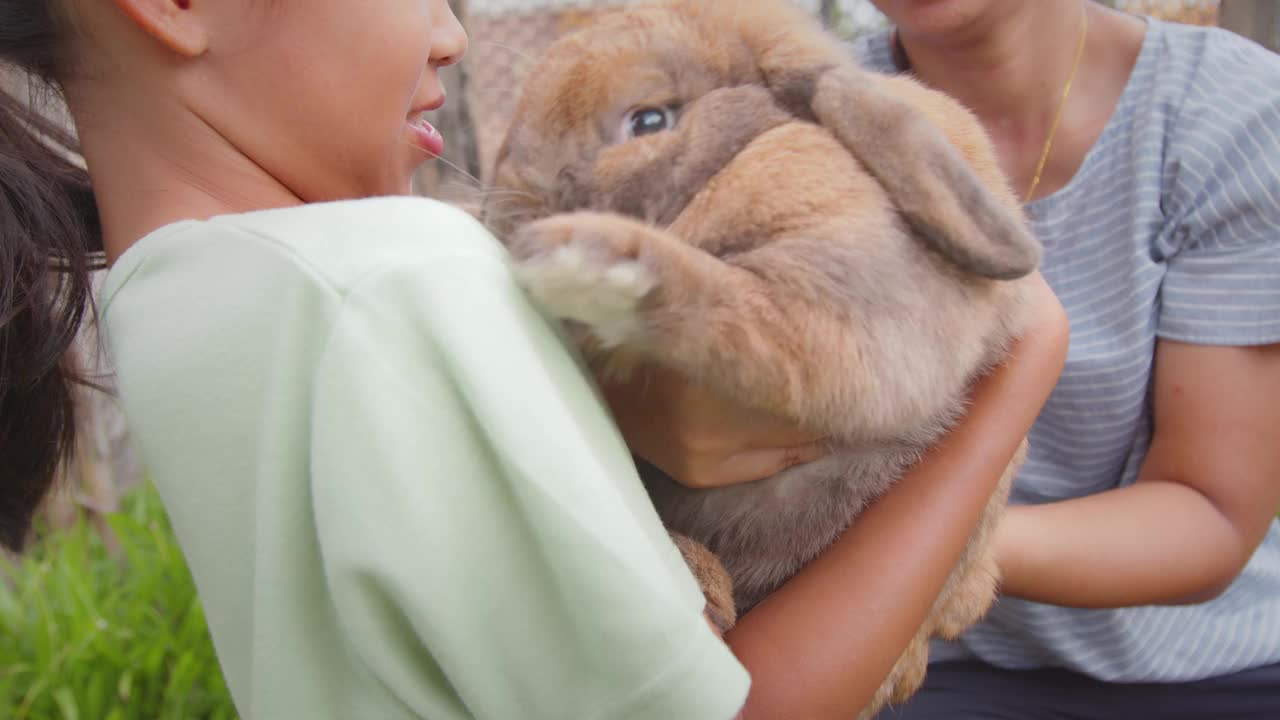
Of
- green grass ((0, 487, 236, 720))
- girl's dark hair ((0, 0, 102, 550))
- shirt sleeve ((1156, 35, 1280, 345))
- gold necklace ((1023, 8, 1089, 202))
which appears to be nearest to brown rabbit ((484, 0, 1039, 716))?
girl's dark hair ((0, 0, 102, 550))

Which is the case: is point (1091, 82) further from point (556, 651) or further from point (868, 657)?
point (556, 651)

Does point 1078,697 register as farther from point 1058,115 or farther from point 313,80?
point 313,80

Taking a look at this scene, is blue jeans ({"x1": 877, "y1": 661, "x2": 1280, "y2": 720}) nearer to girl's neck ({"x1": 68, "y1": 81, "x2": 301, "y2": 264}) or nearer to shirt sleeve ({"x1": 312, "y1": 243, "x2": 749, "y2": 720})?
shirt sleeve ({"x1": 312, "y1": 243, "x2": 749, "y2": 720})

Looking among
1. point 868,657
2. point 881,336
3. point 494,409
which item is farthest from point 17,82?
point 868,657

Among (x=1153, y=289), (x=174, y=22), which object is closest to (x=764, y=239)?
(x=174, y=22)

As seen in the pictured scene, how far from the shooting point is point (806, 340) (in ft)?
3.20

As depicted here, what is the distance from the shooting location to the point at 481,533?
2.79 feet

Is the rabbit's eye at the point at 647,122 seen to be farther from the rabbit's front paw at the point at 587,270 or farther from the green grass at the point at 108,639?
the green grass at the point at 108,639

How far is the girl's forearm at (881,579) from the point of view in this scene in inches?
46.3

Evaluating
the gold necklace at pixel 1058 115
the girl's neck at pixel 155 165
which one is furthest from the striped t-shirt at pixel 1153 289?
the girl's neck at pixel 155 165

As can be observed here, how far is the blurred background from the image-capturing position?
99.5 inches

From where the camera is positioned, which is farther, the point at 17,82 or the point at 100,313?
the point at 17,82

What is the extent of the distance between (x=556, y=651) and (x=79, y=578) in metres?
2.65

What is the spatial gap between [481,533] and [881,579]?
0.61 meters
